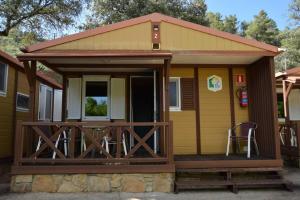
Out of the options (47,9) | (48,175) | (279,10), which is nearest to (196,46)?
(48,175)

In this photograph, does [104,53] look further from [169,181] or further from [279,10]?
[279,10]

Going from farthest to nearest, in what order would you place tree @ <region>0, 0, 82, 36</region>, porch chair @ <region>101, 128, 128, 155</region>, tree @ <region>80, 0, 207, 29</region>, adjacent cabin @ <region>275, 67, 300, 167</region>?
tree @ <region>80, 0, 207, 29</region> < tree @ <region>0, 0, 82, 36</region> < adjacent cabin @ <region>275, 67, 300, 167</region> < porch chair @ <region>101, 128, 128, 155</region>

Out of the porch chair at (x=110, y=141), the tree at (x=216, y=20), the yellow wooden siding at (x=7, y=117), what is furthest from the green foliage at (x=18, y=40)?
the tree at (x=216, y=20)

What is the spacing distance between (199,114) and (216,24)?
30212mm

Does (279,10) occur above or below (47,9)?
above

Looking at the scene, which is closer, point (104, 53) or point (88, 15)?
point (104, 53)

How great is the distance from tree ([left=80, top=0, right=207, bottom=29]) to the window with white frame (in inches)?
394

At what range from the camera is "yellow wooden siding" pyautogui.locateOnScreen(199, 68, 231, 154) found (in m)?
8.12

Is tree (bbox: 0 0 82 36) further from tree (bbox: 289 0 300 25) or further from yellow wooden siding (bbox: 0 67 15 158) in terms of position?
tree (bbox: 289 0 300 25)

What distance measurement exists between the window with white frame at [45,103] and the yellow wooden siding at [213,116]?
608cm

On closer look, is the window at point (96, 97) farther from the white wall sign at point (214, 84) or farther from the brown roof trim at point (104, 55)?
the white wall sign at point (214, 84)

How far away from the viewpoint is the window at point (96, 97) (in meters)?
8.37

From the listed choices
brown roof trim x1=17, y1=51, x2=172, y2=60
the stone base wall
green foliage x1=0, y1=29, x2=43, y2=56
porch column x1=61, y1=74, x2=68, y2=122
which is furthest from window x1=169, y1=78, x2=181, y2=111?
green foliage x1=0, y1=29, x2=43, y2=56

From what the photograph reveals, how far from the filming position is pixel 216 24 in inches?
1438
